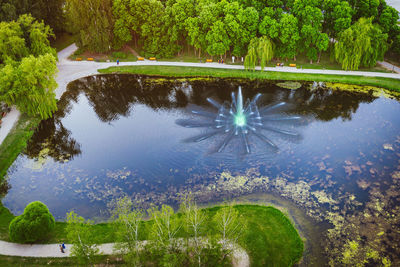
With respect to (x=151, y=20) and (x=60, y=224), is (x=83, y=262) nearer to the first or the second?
(x=60, y=224)

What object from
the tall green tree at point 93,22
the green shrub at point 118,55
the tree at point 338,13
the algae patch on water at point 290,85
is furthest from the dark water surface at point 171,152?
the green shrub at point 118,55

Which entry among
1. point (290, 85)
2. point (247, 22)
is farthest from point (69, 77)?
point (290, 85)

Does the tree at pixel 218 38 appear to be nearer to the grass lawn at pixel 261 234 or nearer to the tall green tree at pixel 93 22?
the tall green tree at pixel 93 22

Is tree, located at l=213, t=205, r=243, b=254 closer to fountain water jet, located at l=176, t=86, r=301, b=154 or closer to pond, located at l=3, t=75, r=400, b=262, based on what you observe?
pond, located at l=3, t=75, r=400, b=262

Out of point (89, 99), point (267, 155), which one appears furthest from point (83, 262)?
point (89, 99)

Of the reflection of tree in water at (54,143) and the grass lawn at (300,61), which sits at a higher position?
the grass lawn at (300,61)

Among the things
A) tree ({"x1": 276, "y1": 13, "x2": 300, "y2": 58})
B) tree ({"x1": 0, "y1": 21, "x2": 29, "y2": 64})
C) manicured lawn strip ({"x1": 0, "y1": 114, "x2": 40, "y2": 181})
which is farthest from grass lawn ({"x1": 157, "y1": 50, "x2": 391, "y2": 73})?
manicured lawn strip ({"x1": 0, "y1": 114, "x2": 40, "y2": 181})
